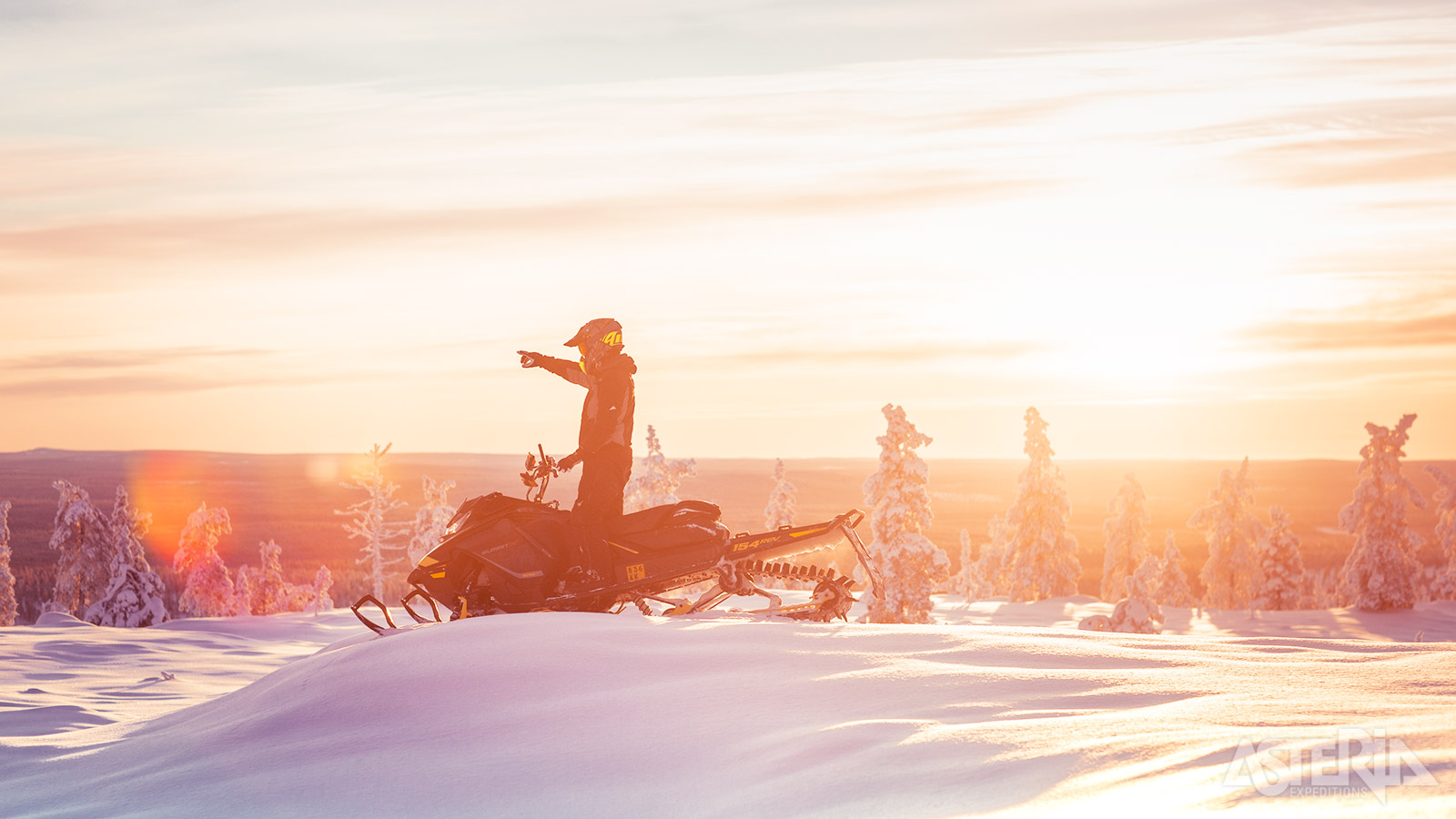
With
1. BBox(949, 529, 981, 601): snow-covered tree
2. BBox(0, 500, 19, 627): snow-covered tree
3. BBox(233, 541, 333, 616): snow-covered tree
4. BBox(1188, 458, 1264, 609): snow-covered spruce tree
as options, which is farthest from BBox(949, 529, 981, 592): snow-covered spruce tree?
BBox(0, 500, 19, 627): snow-covered tree

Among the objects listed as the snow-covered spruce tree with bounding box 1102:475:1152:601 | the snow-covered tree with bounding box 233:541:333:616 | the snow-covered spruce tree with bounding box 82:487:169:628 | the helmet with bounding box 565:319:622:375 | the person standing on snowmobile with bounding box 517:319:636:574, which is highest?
the helmet with bounding box 565:319:622:375

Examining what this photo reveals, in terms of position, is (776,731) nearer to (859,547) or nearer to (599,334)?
(859,547)

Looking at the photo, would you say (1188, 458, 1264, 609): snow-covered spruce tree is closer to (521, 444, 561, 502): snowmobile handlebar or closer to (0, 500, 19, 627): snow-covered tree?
(521, 444, 561, 502): snowmobile handlebar

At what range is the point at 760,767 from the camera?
522 centimetres

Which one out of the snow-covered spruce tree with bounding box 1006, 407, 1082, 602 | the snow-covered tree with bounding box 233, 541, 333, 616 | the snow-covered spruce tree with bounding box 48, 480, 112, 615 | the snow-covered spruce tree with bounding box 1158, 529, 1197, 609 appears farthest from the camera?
the snow-covered tree with bounding box 233, 541, 333, 616

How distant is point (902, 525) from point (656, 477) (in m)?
11.3

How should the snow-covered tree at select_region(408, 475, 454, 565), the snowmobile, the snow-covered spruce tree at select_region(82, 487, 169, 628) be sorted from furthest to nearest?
the snow-covered tree at select_region(408, 475, 454, 565)
the snow-covered spruce tree at select_region(82, 487, 169, 628)
the snowmobile

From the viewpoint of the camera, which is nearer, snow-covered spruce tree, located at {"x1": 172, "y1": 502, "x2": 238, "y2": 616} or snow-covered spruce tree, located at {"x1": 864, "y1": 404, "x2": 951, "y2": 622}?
snow-covered spruce tree, located at {"x1": 864, "y1": 404, "x2": 951, "y2": 622}

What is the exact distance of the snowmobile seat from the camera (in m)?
10.9

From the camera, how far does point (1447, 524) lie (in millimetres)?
51969

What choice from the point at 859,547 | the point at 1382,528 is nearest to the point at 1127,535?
the point at 1382,528

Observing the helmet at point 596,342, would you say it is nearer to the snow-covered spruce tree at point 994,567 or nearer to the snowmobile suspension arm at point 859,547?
the snowmobile suspension arm at point 859,547

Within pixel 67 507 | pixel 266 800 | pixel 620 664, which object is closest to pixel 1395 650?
pixel 620 664

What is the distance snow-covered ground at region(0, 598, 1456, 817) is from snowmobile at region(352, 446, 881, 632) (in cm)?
214
